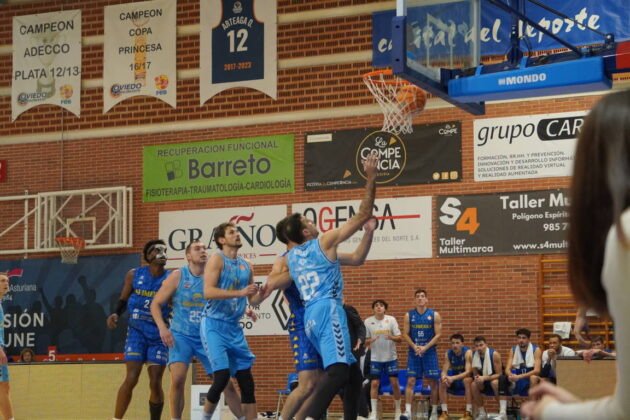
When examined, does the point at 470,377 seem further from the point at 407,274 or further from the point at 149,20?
the point at 149,20

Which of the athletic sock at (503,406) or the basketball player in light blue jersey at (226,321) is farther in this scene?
the athletic sock at (503,406)

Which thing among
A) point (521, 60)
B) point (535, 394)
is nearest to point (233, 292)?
point (521, 60)

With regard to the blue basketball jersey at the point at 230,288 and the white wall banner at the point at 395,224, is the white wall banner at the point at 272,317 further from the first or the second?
the blue basketball jersey at the point at 230,288

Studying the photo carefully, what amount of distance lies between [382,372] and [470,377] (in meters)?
1.59

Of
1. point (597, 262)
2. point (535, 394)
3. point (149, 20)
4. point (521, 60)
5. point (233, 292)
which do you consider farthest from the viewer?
point (149, 20)

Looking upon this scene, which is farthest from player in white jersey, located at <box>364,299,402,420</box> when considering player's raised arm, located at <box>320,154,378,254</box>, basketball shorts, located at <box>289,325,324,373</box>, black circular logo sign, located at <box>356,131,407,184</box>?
player's raised arm, located at <box>320,154,378,254</box>

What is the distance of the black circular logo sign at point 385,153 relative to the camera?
1789 centimetres

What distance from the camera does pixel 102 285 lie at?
774 inches

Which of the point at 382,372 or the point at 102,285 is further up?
the point at 102,285

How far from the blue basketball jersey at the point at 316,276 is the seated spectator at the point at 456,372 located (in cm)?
778

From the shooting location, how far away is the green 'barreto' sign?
18.8m

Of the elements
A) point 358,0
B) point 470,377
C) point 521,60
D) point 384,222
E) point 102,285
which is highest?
point 358,0

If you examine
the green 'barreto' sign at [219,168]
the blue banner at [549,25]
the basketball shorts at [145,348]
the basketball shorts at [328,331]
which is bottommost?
the basketball shorts at [145,348]

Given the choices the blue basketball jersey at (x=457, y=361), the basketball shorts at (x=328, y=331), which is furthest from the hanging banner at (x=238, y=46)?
the basketball shorts at (x=328, y=331)
